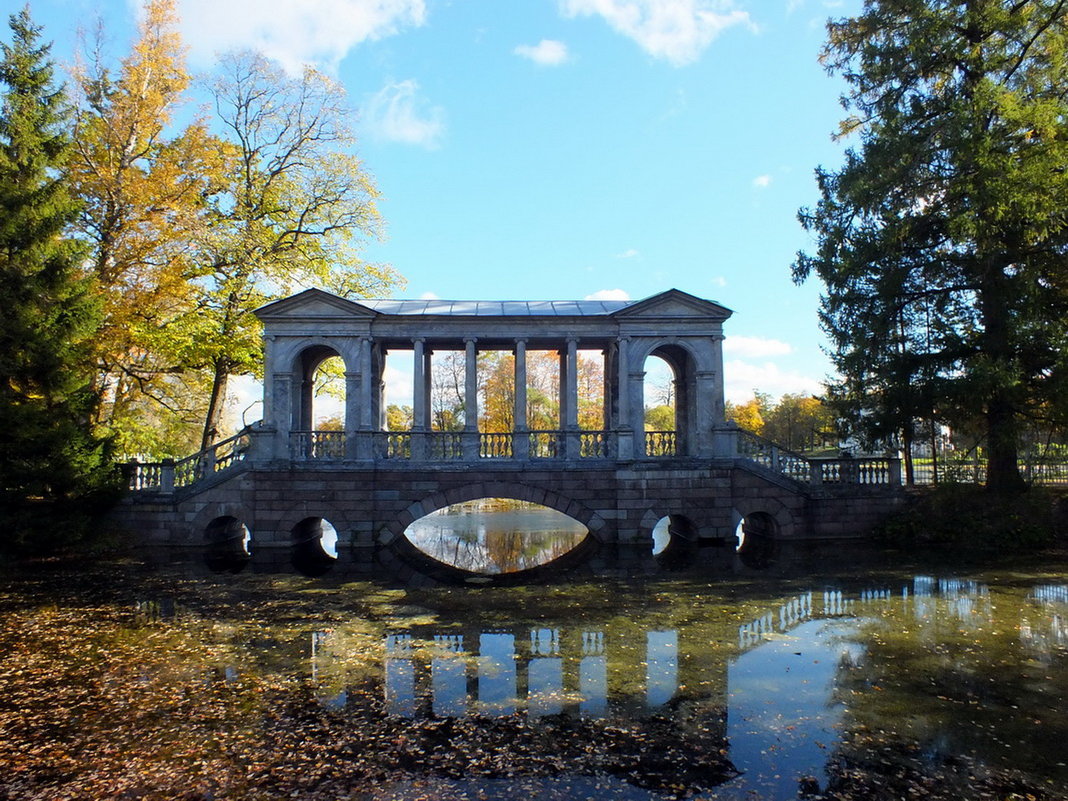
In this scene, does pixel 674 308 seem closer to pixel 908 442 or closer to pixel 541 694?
pixel 908 442

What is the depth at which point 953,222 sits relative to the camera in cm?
1430

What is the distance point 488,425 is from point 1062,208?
2952cm

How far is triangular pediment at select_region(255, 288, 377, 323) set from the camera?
16.9 metres

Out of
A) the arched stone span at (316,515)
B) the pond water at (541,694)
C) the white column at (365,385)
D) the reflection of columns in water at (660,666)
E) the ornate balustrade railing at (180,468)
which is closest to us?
the pond water at (541,694)

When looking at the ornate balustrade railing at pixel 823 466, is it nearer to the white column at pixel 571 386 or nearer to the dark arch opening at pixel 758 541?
the dark arch opening at pixel 758 541

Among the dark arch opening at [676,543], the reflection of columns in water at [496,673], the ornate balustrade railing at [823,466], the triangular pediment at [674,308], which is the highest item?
the triangular pediment at [674,308]

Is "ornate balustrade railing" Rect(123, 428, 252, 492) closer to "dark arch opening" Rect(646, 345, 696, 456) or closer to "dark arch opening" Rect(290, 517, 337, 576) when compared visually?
"dark arch opening" Rect(290, 517, 337, 576)

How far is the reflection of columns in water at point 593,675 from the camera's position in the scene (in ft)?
21.8

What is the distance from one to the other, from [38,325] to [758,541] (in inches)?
751

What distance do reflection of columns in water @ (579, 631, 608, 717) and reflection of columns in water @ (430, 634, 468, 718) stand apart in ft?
4.33

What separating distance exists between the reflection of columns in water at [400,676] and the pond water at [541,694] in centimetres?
6

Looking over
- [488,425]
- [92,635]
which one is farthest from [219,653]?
[488,425]

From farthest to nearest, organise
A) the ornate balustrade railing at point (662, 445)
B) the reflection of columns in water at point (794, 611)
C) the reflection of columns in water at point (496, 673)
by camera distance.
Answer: the ornate balustrade railing at point (662, 445) < the reflection of columns in water at point (794, 611) < the reflection of columns in water at point (496, 673)

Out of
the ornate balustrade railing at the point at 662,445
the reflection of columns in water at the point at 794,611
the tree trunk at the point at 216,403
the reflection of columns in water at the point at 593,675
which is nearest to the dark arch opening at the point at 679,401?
the ornate balustrade railing at the point at 662,445
